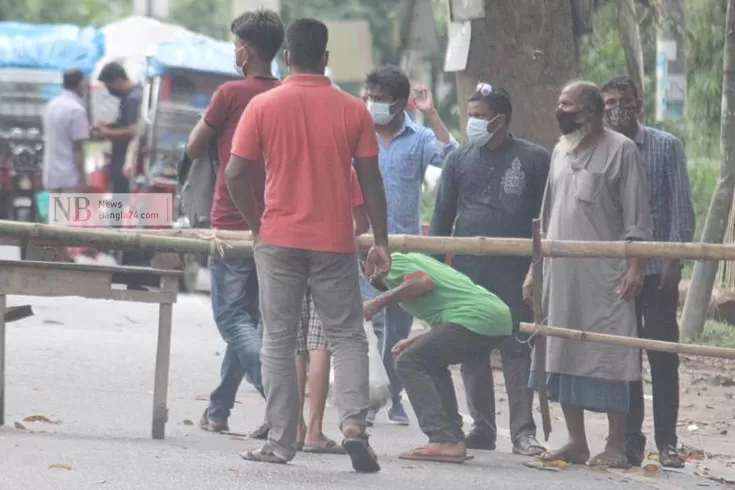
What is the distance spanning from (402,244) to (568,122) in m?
0.94

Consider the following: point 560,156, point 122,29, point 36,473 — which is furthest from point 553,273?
point 122,29

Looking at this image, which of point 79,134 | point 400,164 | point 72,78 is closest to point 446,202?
point 400,164

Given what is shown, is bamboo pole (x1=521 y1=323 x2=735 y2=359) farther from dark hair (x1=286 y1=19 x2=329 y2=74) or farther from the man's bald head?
dark hair (x1=286 y1=19 x2=329 y2=74)

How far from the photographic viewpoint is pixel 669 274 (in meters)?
8.53

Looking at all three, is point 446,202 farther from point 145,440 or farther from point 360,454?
point 360,454

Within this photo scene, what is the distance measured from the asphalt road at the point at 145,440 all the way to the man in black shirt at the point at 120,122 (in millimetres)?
5474

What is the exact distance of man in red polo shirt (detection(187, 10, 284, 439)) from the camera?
28.3ft

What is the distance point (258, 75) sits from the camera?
875cm

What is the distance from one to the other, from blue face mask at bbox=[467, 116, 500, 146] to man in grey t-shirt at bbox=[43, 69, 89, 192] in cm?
922

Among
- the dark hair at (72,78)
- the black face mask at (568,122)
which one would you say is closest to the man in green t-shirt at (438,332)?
the black face mask at (568,122)

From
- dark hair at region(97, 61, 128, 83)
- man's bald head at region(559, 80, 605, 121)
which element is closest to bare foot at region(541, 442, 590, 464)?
man's bald head at region(559, 80, 605, 121)

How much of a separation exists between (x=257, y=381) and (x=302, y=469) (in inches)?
49.1

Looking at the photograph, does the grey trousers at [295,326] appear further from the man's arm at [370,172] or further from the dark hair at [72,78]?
the dark hair at [72,78]

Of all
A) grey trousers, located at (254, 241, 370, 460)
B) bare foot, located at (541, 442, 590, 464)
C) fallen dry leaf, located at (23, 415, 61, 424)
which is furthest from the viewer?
fallen dry leaf, located at (23, 415, 61, 424)
